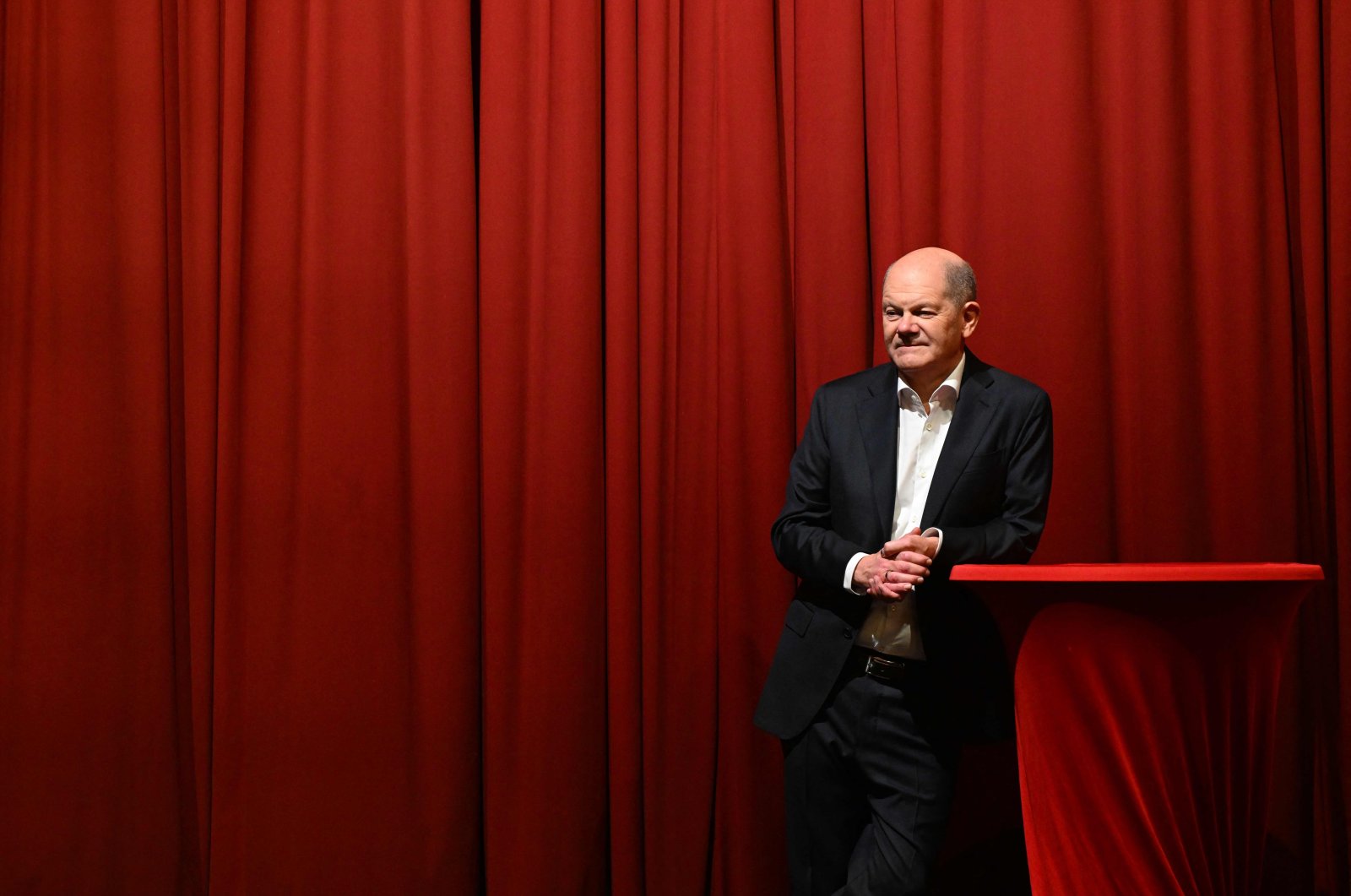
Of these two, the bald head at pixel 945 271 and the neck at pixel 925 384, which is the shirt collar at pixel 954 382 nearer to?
the neck at pixel 925 384

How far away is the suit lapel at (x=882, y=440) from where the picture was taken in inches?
68.6

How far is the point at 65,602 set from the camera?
2.49m

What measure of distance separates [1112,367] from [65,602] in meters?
2.58

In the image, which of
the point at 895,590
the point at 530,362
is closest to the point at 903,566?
the point at 895,590

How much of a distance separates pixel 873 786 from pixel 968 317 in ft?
2.75

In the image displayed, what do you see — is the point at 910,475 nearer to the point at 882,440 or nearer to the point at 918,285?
the point at 882,440

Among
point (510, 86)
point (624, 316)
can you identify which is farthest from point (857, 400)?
point (510, 86)

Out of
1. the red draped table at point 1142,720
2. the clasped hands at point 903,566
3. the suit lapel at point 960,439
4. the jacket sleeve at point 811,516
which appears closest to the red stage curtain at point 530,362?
the jacket sleeve at point 811,516

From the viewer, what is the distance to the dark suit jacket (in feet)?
5.38

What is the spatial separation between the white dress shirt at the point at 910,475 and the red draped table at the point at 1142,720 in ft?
1.27

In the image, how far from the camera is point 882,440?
5.82 ft

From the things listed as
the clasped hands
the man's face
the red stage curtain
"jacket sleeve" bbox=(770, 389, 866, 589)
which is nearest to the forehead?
the man's face

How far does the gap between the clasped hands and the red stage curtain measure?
81 centimetres

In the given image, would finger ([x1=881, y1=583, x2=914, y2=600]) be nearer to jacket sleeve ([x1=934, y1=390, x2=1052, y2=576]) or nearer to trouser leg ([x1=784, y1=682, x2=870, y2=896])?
jacket sleeve ([x1=934, y1=390, x2=1052, y2=576])
